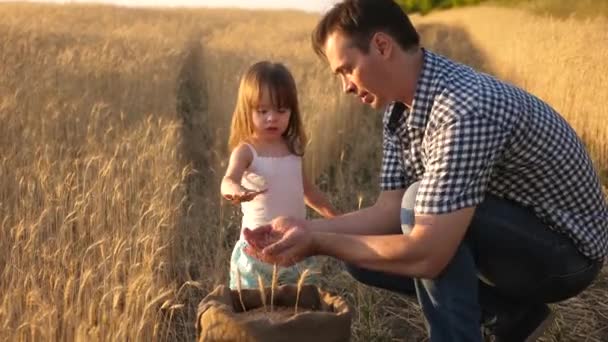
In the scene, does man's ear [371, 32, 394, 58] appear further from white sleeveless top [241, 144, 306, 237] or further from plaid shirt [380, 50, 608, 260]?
white sleeveless top [241, 144, 306, 237]

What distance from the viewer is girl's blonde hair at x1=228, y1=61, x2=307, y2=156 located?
300 centimetres

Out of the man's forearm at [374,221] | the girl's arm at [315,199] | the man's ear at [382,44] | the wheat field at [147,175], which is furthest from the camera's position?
the girl's arm at [315,199]

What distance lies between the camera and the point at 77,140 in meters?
5.14

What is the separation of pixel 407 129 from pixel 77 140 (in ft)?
9.98

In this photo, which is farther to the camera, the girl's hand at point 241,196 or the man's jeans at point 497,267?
the girl's hand at point 241,196

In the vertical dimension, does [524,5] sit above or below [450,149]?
below

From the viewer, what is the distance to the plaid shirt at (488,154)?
85.3 inches

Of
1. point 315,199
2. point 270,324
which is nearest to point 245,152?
point 315,199

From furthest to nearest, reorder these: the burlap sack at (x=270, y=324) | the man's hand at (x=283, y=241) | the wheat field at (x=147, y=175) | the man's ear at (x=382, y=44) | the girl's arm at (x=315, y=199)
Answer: the girl's arm at (x=315, y=199)
the wheat field at (x=147, y=175)
the man's ear at (x=382, y=44)
the man's hand at (x=283, y=241)
the burlap sack at (x=270, y=324)

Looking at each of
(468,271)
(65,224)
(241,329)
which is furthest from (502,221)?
(65,224)

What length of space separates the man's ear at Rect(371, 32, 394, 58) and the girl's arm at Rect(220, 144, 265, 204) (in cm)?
64

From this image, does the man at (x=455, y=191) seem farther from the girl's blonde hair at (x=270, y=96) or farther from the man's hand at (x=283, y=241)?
the girl's blonde hair at (x=270, y=96)

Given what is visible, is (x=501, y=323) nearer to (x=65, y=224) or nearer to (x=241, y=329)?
(x=241, y=329)

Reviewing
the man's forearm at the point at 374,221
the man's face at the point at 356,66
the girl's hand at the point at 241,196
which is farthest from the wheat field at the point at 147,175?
the man's face at the point at 356,66
